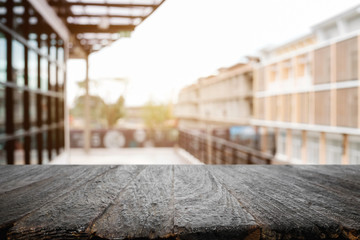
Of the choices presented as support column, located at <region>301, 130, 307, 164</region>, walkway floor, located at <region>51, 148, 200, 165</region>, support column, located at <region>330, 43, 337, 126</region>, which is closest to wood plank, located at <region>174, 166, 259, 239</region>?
walkway floor, located at <region>51, 148, 200, 165</region>

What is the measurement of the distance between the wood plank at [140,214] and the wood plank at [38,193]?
156 millimetres

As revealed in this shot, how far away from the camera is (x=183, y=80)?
48.0 m

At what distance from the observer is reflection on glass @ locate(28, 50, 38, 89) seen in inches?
172

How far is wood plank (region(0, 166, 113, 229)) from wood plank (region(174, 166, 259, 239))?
0.29m

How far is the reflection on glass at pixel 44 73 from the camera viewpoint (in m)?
5.11

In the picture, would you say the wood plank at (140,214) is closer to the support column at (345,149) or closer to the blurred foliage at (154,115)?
the support column at (345,149)

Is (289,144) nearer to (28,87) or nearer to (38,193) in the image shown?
(28,87)

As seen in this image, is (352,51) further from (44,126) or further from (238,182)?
(238,182)

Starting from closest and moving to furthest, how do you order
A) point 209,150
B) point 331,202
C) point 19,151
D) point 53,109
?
point 331,202
point 19,151
point 53,109
point 209,150

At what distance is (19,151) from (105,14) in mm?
3055

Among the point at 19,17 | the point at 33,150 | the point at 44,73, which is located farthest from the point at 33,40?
the point at 33,150

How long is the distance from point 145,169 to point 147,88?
46185 millimetres

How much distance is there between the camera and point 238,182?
81cm

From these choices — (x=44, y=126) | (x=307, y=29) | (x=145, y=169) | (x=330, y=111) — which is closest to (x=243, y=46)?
(x=307, y=29)
